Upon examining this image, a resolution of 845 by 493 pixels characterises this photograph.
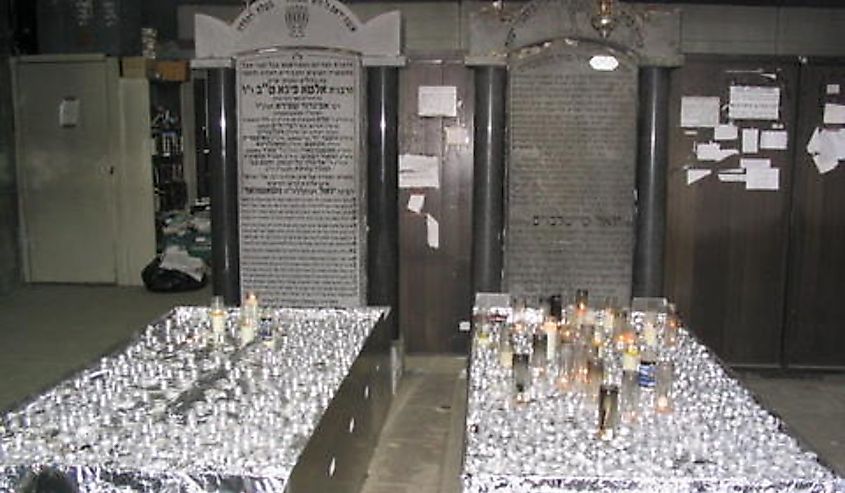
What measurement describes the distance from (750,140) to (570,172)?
1192 mm

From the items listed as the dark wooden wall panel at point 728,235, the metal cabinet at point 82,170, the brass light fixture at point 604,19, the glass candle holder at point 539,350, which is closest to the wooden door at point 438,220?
the brass light fixture at point 604,19

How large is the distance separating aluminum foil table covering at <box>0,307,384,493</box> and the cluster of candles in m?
0.65

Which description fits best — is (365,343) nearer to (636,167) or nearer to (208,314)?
(208,314)

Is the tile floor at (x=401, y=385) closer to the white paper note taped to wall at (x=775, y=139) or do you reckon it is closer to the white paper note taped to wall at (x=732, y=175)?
the white paper note taped to wall at (x=732, y=175)

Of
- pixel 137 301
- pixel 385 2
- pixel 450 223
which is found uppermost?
pixel 385 2

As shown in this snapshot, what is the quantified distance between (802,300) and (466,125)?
97.2 inches

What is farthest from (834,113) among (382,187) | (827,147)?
(382,187)

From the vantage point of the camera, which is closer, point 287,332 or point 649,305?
point 287,332

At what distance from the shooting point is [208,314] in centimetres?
433

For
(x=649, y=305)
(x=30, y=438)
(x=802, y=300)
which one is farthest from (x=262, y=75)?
(x=802, y=300)

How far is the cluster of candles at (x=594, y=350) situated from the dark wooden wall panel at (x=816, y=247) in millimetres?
1711

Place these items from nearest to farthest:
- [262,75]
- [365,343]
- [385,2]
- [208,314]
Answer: [365,343] < [208,314] < [262,75] < [385,2]

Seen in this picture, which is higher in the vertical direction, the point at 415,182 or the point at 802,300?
the point at 415,182

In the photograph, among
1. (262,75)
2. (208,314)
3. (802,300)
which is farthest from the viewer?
(802,300)
